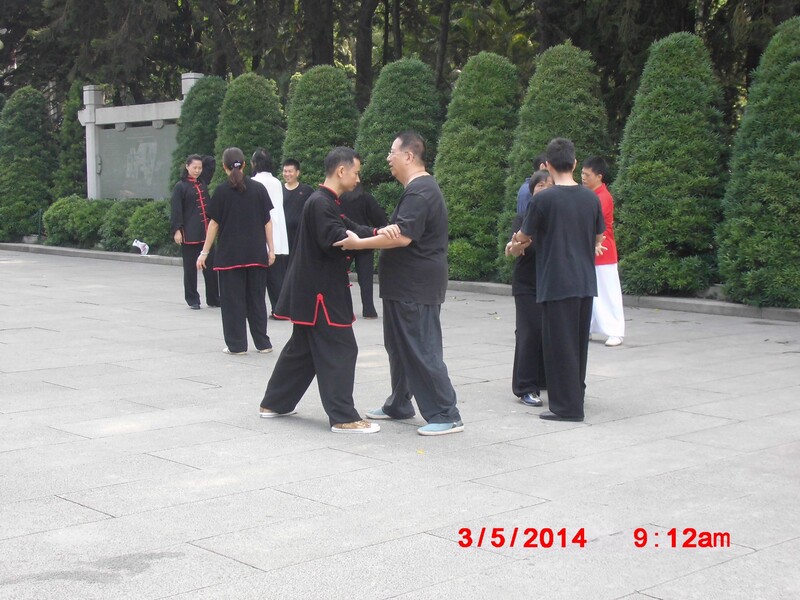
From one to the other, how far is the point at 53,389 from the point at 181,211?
535 centimetres

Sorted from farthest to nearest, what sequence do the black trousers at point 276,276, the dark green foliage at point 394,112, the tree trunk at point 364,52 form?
the tree trunk at point 364,52, the dark green foliage at point 394,112, the black trousers at point 276,276

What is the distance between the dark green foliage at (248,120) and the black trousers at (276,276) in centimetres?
778

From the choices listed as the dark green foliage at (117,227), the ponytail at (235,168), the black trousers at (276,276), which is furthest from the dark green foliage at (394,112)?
the ponytail at (235,168)

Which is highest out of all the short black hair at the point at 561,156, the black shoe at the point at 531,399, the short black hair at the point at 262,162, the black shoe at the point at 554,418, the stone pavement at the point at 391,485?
the short black hair at the point at 262,162

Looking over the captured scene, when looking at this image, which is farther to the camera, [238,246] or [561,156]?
[238,246]

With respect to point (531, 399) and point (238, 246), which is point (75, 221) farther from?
point (531, 399)

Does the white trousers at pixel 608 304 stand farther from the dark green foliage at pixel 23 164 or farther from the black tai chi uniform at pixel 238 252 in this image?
the dark green foliage at pixel 23 164

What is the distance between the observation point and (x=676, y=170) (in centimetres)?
1306

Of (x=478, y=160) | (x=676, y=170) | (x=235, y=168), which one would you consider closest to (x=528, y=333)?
(x=235, y=168)

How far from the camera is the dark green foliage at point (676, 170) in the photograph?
13062 millimetres

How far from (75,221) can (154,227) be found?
2766mm

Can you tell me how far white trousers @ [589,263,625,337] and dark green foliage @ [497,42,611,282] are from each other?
15.2 ft

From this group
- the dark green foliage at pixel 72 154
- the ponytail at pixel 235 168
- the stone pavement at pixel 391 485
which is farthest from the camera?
the dark green foliage at pixel 72 154

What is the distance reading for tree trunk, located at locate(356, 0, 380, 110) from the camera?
2222cm
